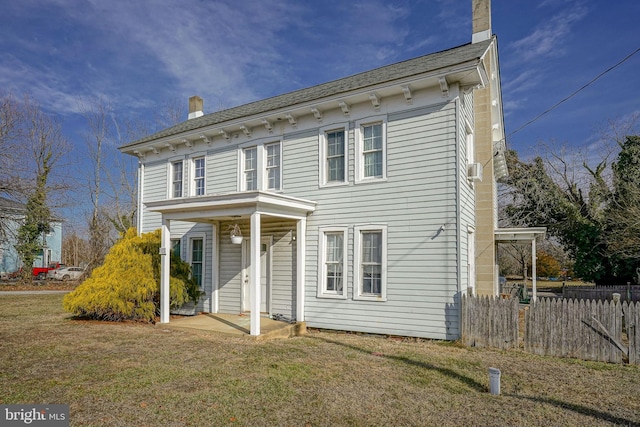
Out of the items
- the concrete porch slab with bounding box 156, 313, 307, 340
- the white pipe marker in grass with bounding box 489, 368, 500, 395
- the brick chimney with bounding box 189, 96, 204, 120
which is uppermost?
the brick chimney with bounding box 189, 96, 204, 120

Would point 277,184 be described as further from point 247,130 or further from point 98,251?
point 98,251

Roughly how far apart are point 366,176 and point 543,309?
5029 millimetres

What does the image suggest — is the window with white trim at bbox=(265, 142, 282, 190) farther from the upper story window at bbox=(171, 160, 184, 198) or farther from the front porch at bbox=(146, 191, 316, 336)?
the upper story window at bbox=(171, 160, 184, 198)

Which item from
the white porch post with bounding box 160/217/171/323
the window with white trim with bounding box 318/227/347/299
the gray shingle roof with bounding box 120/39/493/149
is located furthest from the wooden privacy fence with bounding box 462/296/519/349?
the white porch post with bounding box 160/217/171/323

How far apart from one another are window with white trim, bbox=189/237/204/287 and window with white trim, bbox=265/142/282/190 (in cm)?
331

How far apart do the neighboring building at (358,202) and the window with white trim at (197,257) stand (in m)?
0.05

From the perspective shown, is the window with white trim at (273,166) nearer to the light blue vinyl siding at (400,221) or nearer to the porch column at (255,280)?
the light blue vinyl siding at (400,221)

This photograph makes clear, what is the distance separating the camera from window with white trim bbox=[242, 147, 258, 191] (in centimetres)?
1285

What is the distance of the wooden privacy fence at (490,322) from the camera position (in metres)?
8.66

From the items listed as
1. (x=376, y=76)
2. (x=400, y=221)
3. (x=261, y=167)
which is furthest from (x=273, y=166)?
(x=400, y=221)

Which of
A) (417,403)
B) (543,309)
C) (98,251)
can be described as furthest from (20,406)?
(98,251)

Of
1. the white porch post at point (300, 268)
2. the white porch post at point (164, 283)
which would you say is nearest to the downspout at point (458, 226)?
the white porch post at point (300, 268)

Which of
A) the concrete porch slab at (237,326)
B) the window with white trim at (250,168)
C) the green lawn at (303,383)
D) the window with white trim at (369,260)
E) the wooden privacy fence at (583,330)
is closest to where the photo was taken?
the green lawn at (303,383)

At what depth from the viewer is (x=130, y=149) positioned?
15.7 m
